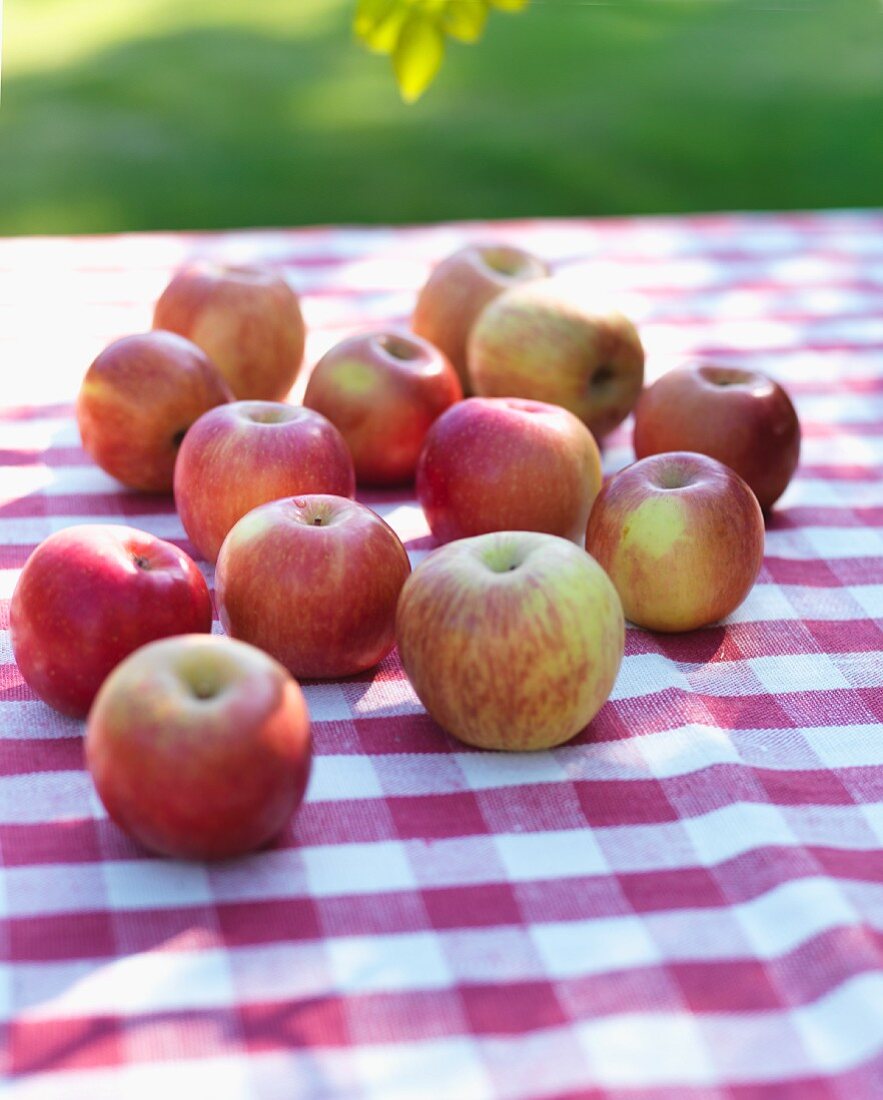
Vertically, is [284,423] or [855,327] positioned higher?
[284,423]

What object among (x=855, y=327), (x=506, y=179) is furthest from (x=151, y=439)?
(x=506, y=179)

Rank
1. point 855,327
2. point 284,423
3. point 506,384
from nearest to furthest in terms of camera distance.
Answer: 1. point 284,423
2. point 506,384
3. point 855,327

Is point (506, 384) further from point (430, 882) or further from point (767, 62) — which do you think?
point (767, 62)

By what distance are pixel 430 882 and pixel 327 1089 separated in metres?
0.21

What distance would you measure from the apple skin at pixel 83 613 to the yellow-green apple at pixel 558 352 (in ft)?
2.13

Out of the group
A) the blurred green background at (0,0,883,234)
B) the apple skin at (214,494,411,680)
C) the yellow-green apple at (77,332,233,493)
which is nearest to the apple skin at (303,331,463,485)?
the yellow-green apple at (77,332,233,493)

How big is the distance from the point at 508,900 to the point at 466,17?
76cm

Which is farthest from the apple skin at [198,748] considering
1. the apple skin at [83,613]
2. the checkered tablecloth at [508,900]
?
the apple skin at [83,613]

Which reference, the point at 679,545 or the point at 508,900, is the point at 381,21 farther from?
the point at 508,900

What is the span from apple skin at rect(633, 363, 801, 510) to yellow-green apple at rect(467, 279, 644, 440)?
12 cm

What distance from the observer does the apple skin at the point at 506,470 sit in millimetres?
1478

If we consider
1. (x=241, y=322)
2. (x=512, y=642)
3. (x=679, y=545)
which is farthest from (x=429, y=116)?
(x=512, y=642)

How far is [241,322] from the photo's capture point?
177 centimetres

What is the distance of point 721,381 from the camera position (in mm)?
1656
